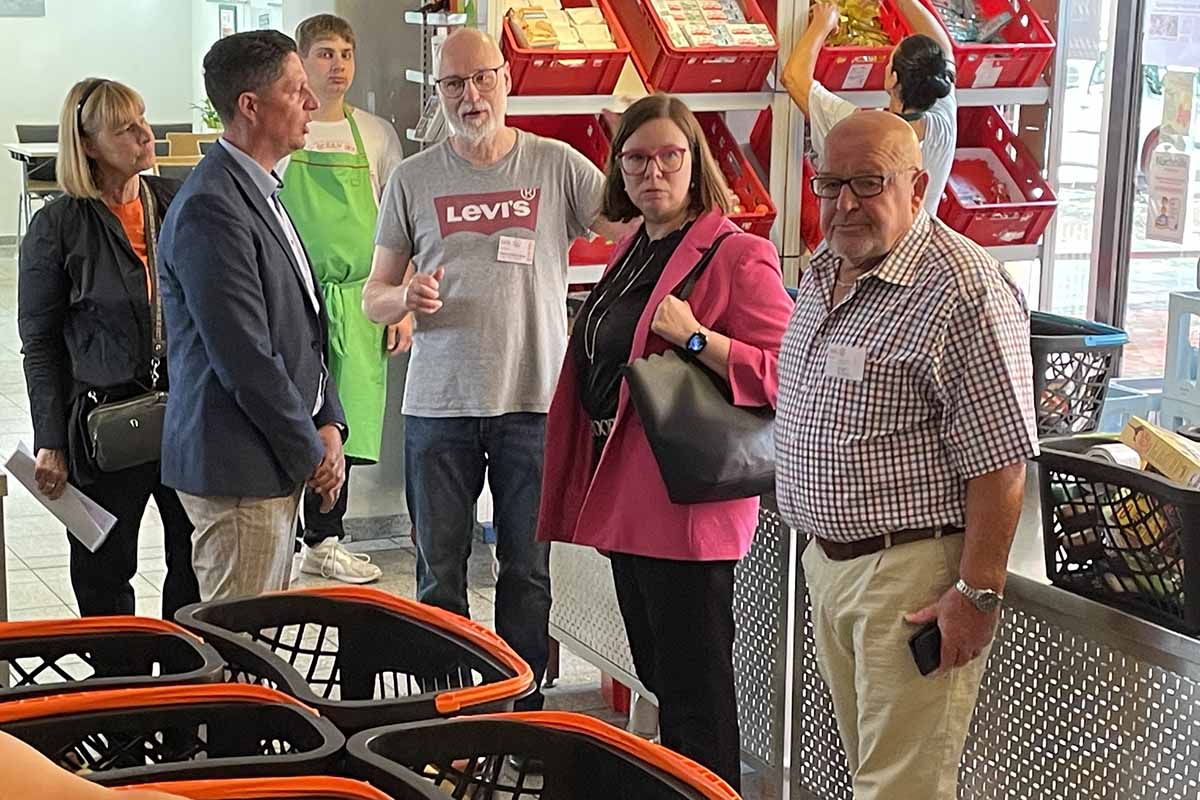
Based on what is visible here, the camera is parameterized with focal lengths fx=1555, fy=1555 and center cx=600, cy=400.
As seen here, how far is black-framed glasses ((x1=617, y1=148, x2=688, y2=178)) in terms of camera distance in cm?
302

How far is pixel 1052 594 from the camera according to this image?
8.61 feet

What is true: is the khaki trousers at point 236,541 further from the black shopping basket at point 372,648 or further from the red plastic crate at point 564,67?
the red plastic crate at point 564,67

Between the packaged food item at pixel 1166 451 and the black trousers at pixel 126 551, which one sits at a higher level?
the packaged food item at pixel 1166 451

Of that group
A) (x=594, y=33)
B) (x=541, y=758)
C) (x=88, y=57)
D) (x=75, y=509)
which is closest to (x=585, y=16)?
(x=594, y=33)

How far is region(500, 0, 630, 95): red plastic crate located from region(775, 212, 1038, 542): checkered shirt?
2.40 m

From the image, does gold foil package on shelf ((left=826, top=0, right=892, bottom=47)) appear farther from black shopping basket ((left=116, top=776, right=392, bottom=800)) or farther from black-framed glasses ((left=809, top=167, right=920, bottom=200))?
black shopping basket ((left=116, top=776, right=392, bottom=800))

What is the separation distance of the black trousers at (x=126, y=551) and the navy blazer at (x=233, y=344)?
605 millimetres

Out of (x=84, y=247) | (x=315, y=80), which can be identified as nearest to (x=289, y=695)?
(x=84, y=247)

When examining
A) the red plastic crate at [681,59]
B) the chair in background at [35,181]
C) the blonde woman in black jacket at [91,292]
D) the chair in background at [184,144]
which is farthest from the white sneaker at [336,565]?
the chair in background at [35,181]

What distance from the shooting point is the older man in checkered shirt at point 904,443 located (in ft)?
7.82

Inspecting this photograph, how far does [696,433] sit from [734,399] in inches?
4.4

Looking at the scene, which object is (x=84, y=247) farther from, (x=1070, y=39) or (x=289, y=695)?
(x=1070, y=39)

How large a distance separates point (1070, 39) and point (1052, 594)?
4.22 m

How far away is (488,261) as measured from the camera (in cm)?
364
